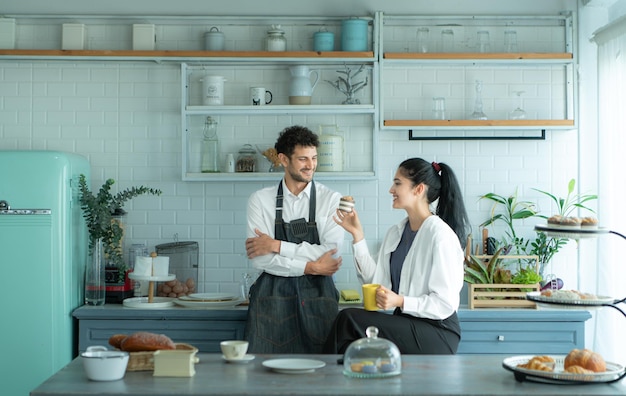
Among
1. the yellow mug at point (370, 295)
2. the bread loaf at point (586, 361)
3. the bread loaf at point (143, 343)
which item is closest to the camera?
the bread loaf at point (586, 361)

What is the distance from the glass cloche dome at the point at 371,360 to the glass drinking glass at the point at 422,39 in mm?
3122

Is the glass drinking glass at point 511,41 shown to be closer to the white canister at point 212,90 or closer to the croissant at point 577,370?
the white canister at point 212,90

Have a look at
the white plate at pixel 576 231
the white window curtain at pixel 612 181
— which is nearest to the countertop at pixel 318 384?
the white plate at pixel 576 231

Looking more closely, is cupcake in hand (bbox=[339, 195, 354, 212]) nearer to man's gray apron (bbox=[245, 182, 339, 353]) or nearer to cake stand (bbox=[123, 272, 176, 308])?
man's gray apron (bbox=[245, 182, 339, 353])

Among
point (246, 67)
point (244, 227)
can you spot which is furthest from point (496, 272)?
point (246, 67)

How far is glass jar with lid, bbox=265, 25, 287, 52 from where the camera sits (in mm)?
5977

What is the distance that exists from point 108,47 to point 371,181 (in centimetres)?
211

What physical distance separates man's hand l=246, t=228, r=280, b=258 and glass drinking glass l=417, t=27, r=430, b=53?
1890 mm

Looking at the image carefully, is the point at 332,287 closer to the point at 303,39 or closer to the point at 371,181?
the point at 371,181

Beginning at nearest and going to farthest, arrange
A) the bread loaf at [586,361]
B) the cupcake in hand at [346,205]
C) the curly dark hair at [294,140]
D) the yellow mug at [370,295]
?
the bread loaf at [586,361]
the yellow mug at [370,295]
the cupcake in hand at [346,205]
the curly dark hair at [294,140]

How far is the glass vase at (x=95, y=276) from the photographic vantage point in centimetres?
567

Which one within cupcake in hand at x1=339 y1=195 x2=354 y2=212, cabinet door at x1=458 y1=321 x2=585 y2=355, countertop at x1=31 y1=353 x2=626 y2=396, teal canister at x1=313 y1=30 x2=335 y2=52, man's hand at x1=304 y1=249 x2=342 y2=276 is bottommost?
cabinet door at x1=458 y1=321 x2=585 y2=355

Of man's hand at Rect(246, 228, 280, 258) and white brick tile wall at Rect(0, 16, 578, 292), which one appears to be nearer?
man's hand at Rect(246, 228, 280, 258)

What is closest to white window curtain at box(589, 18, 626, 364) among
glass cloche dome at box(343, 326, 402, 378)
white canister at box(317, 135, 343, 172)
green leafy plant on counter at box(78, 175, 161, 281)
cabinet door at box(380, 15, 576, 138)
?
cabinet door at box(380, 15, 576, 138)
